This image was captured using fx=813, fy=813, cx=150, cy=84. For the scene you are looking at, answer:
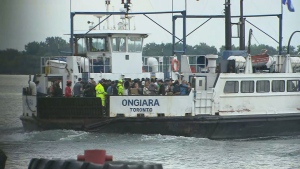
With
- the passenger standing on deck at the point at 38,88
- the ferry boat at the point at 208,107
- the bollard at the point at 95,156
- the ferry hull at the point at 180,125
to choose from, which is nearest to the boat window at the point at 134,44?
the ferry boat at the point at 208,107

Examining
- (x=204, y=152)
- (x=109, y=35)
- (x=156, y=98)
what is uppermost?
(x=109, y=35)

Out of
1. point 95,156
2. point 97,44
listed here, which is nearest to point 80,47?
point 97,44

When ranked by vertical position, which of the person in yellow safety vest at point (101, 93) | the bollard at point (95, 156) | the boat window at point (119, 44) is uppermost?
the boat window at point (119, 44)

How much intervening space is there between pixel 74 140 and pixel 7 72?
14810 millimetres

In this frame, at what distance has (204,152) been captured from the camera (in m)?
21.6

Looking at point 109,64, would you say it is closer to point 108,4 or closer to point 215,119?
point 108,4

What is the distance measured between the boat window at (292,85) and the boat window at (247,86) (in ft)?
4.97

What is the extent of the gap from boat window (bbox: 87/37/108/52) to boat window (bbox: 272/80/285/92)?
7350mm

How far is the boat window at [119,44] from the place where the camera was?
2978cm

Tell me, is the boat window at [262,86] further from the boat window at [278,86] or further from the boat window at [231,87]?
the boat window at [231,87]

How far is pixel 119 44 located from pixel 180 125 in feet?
23.7

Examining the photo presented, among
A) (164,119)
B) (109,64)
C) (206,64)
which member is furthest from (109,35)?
(164,119)

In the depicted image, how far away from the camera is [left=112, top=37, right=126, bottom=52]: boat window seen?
97.7 ft

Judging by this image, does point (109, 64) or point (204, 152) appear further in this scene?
point (109, 64)
